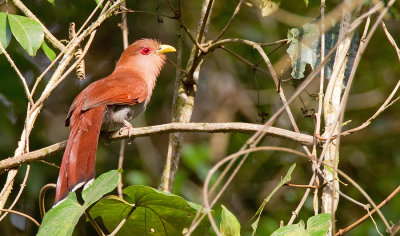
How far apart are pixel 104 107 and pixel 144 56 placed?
970 millimetres

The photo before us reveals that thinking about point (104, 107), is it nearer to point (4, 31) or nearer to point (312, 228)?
point (4, 31)

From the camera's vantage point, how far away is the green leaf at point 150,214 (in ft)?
7.61

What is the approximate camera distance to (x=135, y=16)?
5309 millimetres

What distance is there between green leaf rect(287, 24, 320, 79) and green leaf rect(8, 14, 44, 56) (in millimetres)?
1276

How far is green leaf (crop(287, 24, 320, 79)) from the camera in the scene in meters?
3.01

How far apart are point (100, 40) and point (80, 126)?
7.50 feet

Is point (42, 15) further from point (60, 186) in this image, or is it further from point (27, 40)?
point (60, 186)

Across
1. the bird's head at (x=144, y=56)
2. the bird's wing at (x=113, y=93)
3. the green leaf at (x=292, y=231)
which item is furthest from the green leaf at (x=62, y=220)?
the bird's head at (x=144, y=56)

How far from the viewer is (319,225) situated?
6.72ft

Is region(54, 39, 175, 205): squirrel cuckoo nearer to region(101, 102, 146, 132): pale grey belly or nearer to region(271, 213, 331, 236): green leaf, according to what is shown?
region(101, 102, 146, 132): pale grey belly

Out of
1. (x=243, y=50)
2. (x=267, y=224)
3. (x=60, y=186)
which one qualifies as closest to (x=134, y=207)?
(x=60, y=186)

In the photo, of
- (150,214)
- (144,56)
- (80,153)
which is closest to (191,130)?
(150,214)

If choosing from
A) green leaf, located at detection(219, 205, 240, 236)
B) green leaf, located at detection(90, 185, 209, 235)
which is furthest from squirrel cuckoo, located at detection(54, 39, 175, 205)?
green leaf, located at detection(219, 205, 240, 236)

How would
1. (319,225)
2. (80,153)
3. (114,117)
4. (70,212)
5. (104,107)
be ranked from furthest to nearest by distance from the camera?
(114,117)
(104,107)
(80,153)
(70,212)
(319,225)
